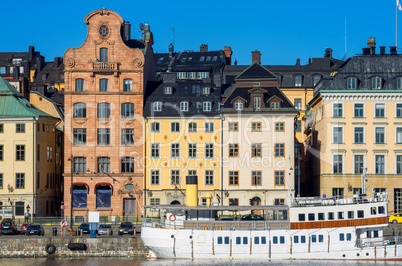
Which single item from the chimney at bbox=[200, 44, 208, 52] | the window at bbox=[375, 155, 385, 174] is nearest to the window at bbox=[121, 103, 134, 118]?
the window at bbox=[375, 155, 385, 174]

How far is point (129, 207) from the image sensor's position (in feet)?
351

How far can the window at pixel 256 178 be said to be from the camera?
105 meters

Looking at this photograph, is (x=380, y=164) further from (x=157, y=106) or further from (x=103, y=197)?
(x=103, y=197)

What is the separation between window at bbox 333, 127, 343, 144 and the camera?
105 m

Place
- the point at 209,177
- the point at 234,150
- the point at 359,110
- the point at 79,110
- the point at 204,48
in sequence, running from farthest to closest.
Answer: the point at 204,48 < the point at 79,110 < the point at 209,177 < the point at 234,150 < the point at 359,110

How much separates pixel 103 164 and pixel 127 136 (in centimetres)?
461

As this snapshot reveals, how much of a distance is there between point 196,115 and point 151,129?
5892 millimetres

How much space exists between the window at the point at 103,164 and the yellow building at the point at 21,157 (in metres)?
8.12

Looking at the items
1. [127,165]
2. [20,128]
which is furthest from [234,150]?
[20,128]

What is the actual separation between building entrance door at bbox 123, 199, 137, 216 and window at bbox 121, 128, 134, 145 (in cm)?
726

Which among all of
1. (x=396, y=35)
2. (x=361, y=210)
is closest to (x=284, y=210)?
(x=361, y=210)

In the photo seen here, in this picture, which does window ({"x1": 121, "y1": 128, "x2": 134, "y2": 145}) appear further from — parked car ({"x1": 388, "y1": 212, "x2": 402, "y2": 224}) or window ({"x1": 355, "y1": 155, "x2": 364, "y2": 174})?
parked car ({"x1": 388, "y1": 212, "x2": 402, "y2": 224})

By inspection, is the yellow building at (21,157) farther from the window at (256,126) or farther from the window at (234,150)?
the window at (256,126)

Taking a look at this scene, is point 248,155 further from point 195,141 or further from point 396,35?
point 396,35
